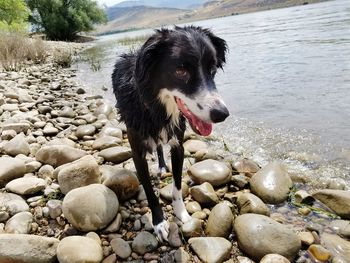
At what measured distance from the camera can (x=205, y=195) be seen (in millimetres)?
4090

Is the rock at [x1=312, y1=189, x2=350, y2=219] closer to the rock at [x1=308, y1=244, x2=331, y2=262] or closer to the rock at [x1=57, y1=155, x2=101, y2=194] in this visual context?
the rock at [x1=308, y1=244, x2=331, y2=262]

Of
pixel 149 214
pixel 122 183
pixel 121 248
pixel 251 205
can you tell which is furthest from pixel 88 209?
pixel 251 205

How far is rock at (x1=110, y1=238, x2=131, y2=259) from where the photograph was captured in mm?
3285

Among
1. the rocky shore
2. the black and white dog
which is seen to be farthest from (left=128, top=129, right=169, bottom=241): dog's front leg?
the rocky shore

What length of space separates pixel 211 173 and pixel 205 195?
0.50m

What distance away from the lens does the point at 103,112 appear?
7.75 meters

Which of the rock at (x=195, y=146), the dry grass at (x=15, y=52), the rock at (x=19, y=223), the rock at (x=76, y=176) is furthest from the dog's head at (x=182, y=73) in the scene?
the dry grass at (x=15, y=52)

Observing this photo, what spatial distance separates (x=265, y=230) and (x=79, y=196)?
1.99m

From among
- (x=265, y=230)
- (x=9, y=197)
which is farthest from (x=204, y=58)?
(x=9, y=197)

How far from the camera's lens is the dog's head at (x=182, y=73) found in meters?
2.84

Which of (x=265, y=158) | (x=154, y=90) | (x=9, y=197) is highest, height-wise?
(x=154, y=90)

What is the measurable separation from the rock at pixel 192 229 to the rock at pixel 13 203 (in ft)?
6.00

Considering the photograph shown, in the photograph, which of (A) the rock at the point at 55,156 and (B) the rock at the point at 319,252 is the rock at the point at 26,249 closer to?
(A) the rock at the point at 55,156

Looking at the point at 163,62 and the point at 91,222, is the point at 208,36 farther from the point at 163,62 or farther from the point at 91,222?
the point at 91,222
